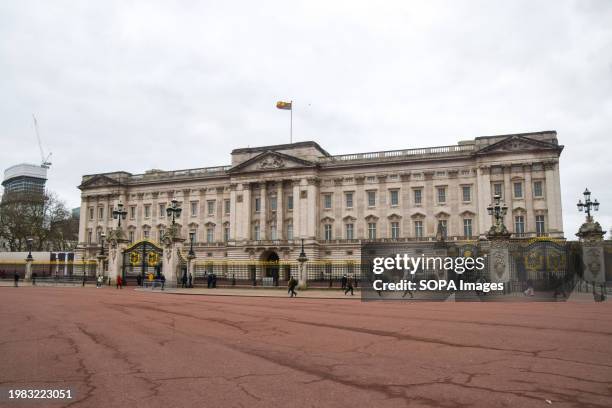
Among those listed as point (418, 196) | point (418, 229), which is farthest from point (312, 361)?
point (418, 196)

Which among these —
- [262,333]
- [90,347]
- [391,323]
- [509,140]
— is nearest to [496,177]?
[509,140]

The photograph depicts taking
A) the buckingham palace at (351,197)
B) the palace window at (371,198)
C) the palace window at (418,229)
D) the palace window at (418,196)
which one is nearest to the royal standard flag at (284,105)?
the buckingham palace at (351,197)

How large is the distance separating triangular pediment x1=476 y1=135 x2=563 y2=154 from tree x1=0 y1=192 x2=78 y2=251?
217 feet

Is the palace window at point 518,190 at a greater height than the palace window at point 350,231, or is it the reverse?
the palace window at point 518,190

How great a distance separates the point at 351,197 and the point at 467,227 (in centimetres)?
1451

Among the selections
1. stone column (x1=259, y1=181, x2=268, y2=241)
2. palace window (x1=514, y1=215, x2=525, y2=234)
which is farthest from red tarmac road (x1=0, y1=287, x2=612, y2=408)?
stone column (x1=259, y1=181, x2=268, y2=241)

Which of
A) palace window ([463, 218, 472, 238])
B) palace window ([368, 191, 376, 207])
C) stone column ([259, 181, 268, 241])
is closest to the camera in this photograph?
palace window ([463, 218, 472, 238])

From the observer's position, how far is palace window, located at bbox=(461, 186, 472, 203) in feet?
187

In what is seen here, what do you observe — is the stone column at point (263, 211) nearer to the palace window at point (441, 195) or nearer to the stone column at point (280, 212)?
the stone column at point (280, 212)

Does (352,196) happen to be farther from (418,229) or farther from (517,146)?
(517,146)

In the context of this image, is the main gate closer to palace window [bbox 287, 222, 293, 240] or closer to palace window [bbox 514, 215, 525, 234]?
palace window [bbox 287, 222, 293, 240]

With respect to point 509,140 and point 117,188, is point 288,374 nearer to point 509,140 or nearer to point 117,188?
point 509,140

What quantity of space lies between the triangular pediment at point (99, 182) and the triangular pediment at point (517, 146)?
5269cm

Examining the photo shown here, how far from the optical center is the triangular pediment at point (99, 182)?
2933 inches
